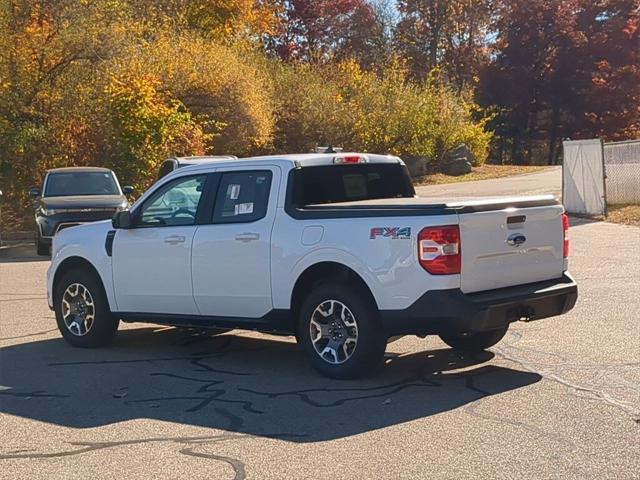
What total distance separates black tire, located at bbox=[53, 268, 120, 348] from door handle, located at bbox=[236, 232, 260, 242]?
6.23 ft

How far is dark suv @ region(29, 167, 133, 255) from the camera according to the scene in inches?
727

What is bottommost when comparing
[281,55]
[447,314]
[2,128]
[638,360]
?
[638,360]

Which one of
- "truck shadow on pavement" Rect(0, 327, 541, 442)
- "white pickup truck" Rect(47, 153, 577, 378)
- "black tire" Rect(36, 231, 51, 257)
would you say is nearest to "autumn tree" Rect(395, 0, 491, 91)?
"black tire" Rect(36, 231, 51, 257)

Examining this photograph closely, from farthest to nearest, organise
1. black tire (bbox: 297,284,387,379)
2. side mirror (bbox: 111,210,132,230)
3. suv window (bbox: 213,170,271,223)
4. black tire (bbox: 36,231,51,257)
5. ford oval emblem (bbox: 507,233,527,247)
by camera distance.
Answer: black tire (bbox: 36,231,51,257)
side mirror (bbox: 111,210,132,230)
suv window (bbox: 213,170,271,223)
ford oval emblem (bbox: 507,233,527,247)
black tire (bbox: 297,284,387,379)

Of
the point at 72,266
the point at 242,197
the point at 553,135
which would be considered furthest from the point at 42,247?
the point at 553,135

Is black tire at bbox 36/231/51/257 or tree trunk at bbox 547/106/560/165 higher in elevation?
tree trunk at bbox 547/106/560/165

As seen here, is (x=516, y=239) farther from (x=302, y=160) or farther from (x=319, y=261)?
(x=302, y=160)

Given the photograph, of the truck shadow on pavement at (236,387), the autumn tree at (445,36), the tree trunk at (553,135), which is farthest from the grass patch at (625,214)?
the autumn tree at (445,36)

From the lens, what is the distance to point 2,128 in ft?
76.1

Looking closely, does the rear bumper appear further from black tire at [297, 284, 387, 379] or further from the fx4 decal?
the fx4 decal

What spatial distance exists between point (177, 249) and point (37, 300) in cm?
487

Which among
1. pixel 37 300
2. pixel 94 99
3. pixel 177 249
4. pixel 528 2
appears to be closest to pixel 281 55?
pixel 528 2

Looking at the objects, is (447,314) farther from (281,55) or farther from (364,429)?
(281,55)

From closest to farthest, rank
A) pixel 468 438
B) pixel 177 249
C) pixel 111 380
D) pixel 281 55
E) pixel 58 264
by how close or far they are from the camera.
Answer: pixel 468 438 < pixel 111 380 < pixel 177 249 < pixel 58 264 < pixel 281 55
